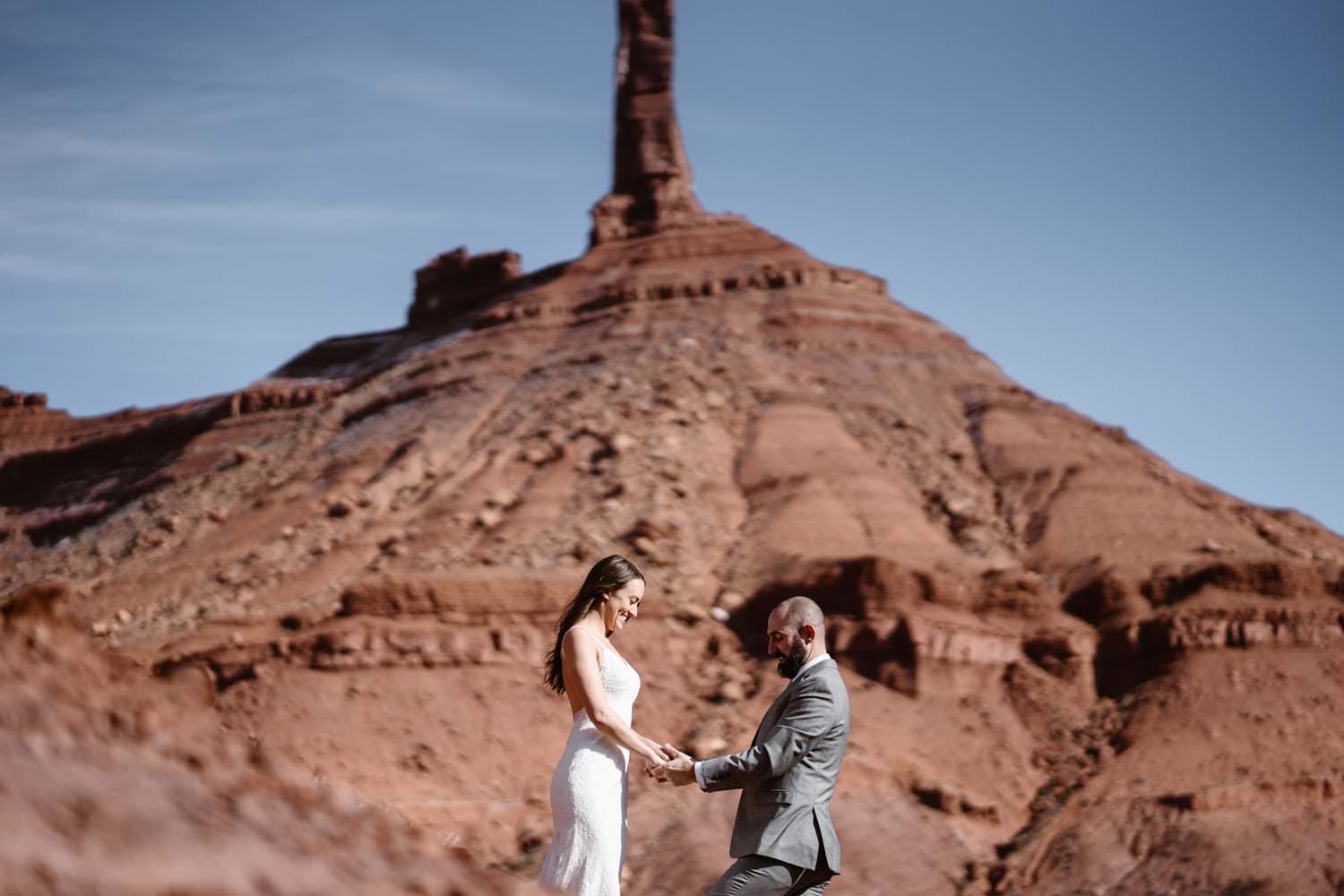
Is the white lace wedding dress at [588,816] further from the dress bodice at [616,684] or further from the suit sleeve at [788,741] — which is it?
the suit sleeve at [788,741]

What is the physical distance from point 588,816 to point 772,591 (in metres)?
19.8

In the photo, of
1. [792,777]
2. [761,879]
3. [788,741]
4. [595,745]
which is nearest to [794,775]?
[792,777]

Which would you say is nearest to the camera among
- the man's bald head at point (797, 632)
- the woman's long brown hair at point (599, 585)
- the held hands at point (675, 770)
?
the man's bald head at point (797, 632)

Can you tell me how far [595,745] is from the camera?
5.70 m

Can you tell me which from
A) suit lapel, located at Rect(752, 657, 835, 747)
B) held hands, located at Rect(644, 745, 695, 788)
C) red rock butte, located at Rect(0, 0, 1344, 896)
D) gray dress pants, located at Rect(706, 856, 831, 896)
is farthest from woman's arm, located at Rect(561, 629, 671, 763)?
red rock butte, located at Rect(0, 0, 1344, 896)

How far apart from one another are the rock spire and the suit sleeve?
4486 centimetres

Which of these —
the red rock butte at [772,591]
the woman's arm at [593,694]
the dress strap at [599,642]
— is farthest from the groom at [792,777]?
the red rock butte at [772,591]

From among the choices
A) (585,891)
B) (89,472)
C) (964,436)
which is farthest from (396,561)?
(89,472)

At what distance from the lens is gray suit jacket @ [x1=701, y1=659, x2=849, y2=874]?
18.6ft

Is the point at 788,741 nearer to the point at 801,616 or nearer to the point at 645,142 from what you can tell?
the point at 801,616

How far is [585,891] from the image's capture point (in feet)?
18.3

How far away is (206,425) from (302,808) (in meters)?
51.3

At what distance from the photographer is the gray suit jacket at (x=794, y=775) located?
18.6 ft

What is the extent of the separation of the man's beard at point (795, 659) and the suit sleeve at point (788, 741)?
138 mm
